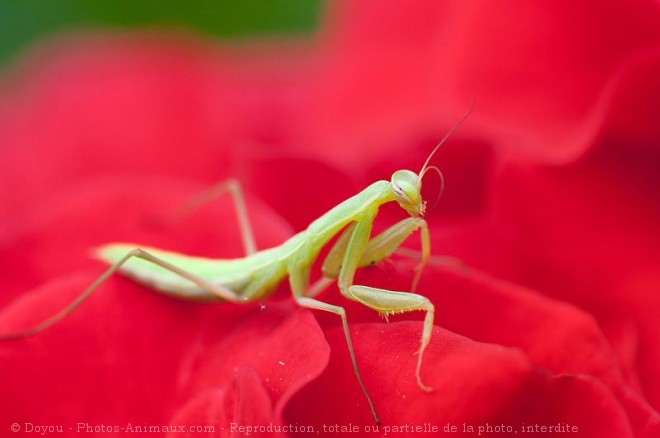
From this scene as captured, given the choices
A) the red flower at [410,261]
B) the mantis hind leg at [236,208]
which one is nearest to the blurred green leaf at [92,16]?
the red flower at [410,261]

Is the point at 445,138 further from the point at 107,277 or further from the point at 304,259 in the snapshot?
the point at 107,277

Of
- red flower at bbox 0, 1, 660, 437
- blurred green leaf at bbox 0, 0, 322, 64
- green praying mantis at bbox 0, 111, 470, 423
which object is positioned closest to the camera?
red flower at bbox 0, 1, 660, 437

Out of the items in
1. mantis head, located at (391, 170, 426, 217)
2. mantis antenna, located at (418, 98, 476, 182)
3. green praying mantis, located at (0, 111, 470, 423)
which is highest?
mantis antenna, located at (418, 98, 476, 182)

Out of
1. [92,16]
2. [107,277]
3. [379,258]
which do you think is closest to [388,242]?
[379,258]

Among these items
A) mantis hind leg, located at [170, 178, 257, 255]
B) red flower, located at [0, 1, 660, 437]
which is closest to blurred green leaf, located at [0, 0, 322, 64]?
red flower, located at [0, 1, 660, 437]

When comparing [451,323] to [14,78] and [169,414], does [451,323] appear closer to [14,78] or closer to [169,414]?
[169,414]

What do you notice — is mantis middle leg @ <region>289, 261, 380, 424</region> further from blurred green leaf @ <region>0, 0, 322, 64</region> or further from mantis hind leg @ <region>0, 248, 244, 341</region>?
blurred green leaf @ <region>0, 0, 322, 64</region>
